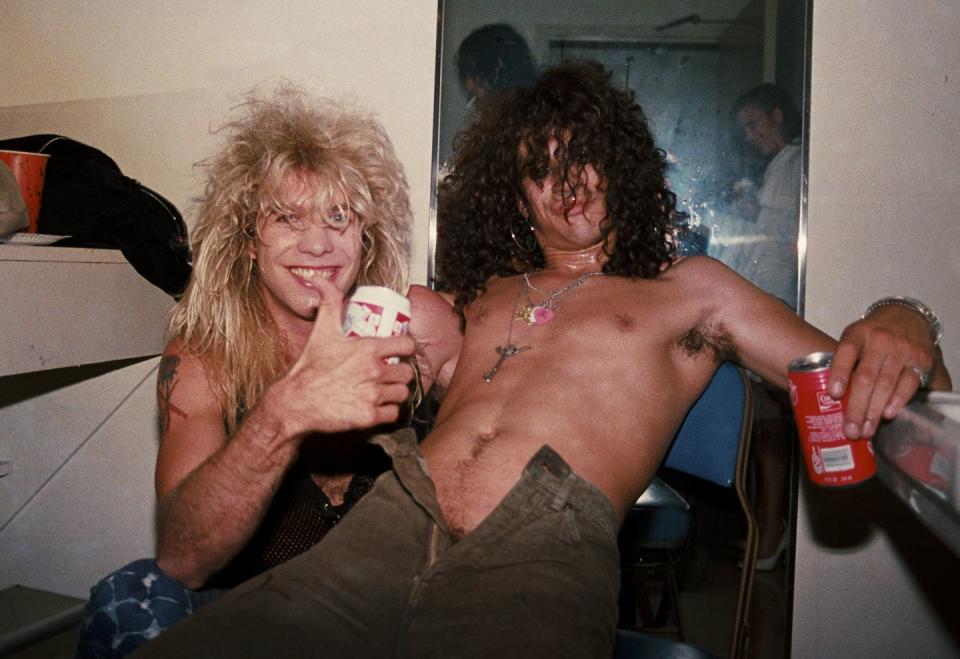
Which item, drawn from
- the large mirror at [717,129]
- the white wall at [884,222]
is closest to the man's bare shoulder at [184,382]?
the large mirror at [717,129]

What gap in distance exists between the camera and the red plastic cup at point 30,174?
1.98m

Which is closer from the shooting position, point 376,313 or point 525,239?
point 376,313

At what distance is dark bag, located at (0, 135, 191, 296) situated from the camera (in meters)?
2.12

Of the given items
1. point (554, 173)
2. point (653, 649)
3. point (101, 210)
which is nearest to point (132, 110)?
point (101, 210)

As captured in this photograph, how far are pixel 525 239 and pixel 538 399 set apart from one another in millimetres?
617

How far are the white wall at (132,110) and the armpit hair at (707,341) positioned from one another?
3.02 feet

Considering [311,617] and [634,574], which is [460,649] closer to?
[311,617]

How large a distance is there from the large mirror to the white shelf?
1018 millimetres

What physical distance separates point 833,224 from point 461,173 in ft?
3.33

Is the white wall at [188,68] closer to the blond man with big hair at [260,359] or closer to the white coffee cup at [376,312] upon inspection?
the blond man with big hair at [260,359]

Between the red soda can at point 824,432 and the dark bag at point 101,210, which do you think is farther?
the dark bag at point 101,210

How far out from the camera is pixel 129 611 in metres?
1.41

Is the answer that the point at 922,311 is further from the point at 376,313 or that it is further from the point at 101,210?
the point at 101,210

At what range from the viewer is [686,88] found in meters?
2.23
